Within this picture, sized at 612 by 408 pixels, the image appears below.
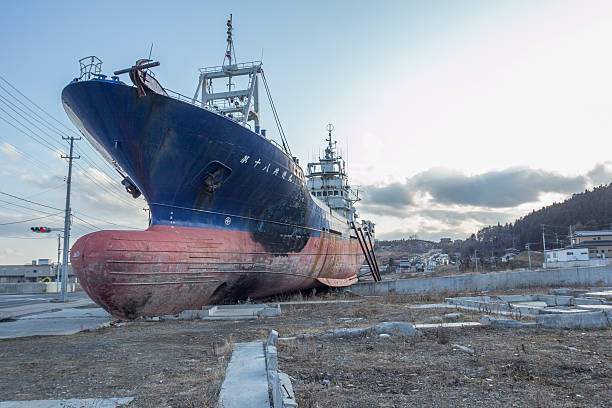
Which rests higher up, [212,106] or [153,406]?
[212,106]

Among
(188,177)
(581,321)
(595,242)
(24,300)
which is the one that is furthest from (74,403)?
(595,242)

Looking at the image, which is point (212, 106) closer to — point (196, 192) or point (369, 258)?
point (196, 192)

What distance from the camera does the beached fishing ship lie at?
35.3 ft

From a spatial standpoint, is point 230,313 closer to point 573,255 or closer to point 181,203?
point 181,203

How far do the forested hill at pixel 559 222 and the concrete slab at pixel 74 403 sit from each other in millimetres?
106440


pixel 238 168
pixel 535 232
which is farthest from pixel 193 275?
pixel 535 232

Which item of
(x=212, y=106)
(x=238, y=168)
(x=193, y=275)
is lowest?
(x=193, y=275)

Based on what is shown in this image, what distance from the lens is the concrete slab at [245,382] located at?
3.74 meters

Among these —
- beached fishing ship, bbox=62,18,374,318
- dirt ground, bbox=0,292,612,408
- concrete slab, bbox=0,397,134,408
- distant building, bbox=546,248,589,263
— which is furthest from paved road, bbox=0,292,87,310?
distant building, bbox=546,248,589,263

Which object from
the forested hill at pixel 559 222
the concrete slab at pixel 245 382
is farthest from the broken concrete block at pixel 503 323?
the forested hill at pixel 559 222

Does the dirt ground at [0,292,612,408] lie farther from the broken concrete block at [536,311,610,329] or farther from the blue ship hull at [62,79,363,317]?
the blue ship hull at [62,79,363,317]

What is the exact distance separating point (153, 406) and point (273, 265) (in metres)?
11.8

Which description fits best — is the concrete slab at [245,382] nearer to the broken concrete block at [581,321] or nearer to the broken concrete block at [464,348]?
the broken concrete block at [464,348]

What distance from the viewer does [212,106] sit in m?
19.6
